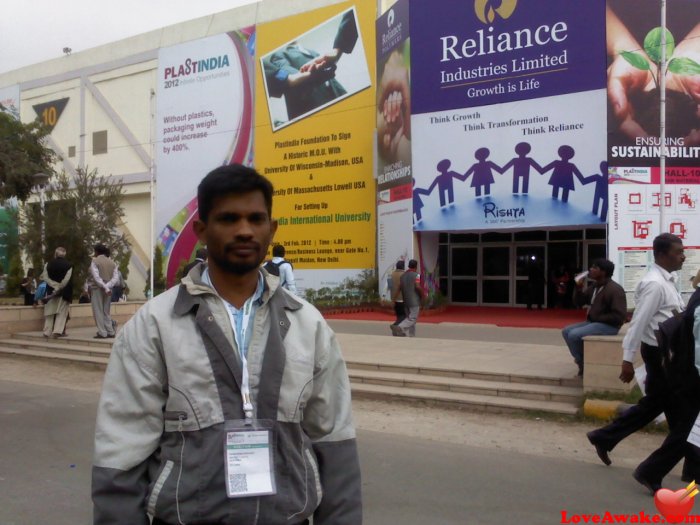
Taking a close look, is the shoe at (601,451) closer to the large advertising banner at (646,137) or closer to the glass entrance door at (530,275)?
the large advertising banner at (646,137)

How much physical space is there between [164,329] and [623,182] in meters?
18.0

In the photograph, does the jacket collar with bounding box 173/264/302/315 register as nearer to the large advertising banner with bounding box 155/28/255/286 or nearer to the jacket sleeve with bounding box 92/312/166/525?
the jacket sleeve with bounding box 92/312/166/525

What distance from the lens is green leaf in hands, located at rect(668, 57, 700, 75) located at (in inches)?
726

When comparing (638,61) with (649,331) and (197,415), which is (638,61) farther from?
(197,415)

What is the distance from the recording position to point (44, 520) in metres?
5.03

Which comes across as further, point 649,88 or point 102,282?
point 649,88

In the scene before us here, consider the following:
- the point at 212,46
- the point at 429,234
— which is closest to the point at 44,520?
the point at 429,234

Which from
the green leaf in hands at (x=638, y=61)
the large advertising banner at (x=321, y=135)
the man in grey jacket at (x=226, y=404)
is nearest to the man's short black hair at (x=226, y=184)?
the man in grey jacket at (x=226, y=404)

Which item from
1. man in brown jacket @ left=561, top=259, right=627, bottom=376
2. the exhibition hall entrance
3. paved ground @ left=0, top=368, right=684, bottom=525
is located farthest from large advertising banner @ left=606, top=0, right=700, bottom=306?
paved ground @ left=0, top=368, right=684, bottom=525

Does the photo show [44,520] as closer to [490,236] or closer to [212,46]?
[490,236]

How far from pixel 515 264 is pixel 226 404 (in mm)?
22021

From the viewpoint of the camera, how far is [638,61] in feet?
60.1

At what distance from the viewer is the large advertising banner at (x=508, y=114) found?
18.8m

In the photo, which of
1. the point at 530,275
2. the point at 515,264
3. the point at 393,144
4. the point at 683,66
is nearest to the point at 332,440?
the point at 683,66
